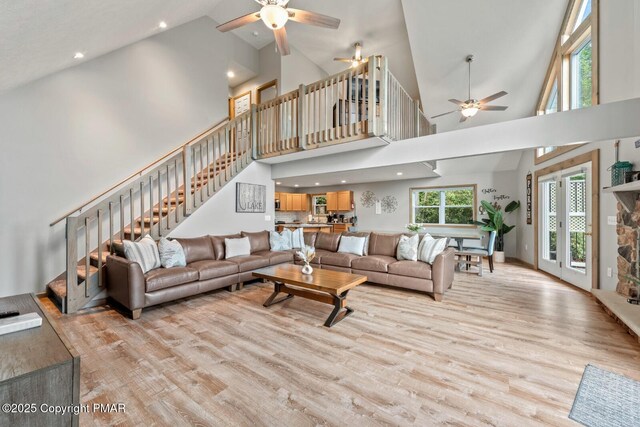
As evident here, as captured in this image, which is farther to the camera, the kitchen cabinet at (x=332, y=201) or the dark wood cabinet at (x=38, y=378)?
the kitchen cabinet at (x=332, y=201)

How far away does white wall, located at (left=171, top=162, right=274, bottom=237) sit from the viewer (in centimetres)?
506

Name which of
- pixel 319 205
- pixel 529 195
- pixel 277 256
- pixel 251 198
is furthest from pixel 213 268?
pixel 529 195

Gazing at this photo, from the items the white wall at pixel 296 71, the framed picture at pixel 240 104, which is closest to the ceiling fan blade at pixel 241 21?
the white wall at pixel 296 71

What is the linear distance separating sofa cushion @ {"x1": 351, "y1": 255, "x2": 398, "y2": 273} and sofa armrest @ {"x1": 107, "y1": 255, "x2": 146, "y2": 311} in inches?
125

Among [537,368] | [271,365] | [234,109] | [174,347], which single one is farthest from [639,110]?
[234,109]

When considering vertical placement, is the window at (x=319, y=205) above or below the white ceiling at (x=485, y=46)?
below

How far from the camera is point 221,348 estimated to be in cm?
254

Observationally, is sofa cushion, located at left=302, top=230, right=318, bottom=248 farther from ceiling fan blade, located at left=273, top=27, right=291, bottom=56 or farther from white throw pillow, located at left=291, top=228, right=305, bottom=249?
ceiling fan blade, located at left=273, top=27, right=291, bottom=56

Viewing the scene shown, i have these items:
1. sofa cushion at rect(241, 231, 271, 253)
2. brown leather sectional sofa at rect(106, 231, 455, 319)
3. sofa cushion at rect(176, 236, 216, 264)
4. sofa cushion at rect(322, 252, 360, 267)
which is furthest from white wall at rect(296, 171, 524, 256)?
sofa cushion at rect(176, 236, 216, 264)

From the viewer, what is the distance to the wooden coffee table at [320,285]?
10.2ft

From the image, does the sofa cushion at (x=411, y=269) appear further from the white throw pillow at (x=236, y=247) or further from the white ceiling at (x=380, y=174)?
the white throw pillow at (x=236, y=247)

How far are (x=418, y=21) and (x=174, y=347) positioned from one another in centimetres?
619

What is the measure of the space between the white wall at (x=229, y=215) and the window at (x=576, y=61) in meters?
5.87

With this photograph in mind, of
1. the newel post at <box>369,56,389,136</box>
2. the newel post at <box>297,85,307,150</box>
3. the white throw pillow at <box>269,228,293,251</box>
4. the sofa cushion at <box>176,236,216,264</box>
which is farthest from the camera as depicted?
the white throw pillow at <box>269,228,293,251</box>
